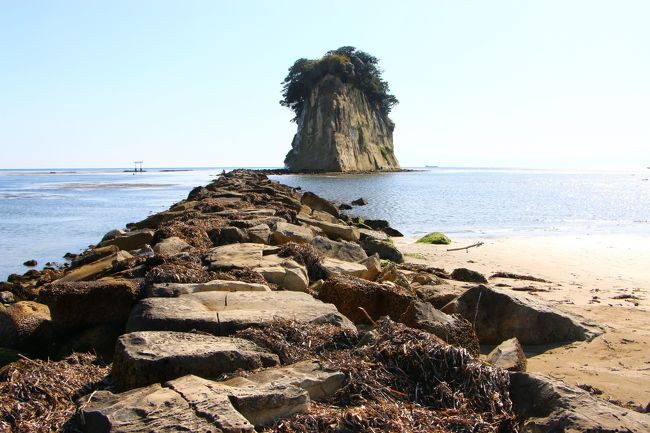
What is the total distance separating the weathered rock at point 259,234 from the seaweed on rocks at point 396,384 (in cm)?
449

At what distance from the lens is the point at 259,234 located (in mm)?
8406

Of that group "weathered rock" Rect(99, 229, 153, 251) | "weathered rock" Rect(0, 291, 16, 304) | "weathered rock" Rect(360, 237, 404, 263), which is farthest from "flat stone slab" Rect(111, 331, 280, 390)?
"weathered rock" Rect(360, 237, 404, 263)

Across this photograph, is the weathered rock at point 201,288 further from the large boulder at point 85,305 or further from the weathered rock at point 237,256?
the weathered rock at point 237,256

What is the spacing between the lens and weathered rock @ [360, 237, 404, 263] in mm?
10594

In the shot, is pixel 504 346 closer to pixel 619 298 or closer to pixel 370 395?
pixel 370 395

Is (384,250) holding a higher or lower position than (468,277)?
higher

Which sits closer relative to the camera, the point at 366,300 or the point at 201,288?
the point at 201,288

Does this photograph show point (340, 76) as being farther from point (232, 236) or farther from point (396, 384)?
point (396, 384)

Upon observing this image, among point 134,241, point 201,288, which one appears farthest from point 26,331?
point 134,241

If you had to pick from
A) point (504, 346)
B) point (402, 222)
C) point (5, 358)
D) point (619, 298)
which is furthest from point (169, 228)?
point (402, 222)

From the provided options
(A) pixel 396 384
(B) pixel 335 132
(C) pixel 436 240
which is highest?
(B) pixel 335 132

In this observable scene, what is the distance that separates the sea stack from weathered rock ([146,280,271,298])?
63.4 m

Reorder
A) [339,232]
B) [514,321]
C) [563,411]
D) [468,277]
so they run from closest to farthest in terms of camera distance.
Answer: [563,411] < [514,321] < [468,277] < [339,232]

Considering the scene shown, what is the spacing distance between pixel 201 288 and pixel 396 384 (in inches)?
85.9
